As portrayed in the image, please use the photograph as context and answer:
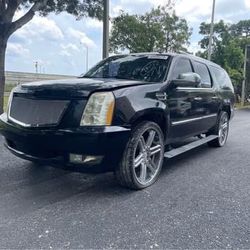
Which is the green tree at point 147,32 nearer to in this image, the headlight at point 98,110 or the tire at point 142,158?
the tire at point 142,158

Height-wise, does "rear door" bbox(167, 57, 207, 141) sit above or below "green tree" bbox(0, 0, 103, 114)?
below

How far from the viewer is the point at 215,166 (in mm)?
5562

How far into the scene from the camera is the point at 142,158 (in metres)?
4.26

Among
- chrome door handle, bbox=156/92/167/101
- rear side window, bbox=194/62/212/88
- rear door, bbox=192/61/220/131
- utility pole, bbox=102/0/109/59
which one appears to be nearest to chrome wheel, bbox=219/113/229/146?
rear door, bbox=192/61/220/131

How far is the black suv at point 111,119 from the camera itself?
3.66 m

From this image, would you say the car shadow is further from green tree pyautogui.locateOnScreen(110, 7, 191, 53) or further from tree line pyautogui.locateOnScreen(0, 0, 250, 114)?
green tree pyautogui.locateOnScreen(110, 7, 191, 53)

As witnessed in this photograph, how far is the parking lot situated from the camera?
116 inches

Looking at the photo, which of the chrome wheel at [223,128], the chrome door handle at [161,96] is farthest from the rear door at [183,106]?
the chrome wheel at [223,128]

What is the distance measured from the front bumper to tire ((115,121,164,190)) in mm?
150

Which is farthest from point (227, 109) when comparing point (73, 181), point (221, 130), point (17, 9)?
point (17, 9)

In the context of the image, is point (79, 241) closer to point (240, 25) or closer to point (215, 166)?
point (215, 166)

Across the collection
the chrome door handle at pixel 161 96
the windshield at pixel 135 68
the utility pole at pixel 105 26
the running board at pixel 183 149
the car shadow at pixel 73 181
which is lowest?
the car shadow at pixel 73 181

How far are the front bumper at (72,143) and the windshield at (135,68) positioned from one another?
1.29 m

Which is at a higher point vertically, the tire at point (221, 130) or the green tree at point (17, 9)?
the green tree at point (17, 9)
